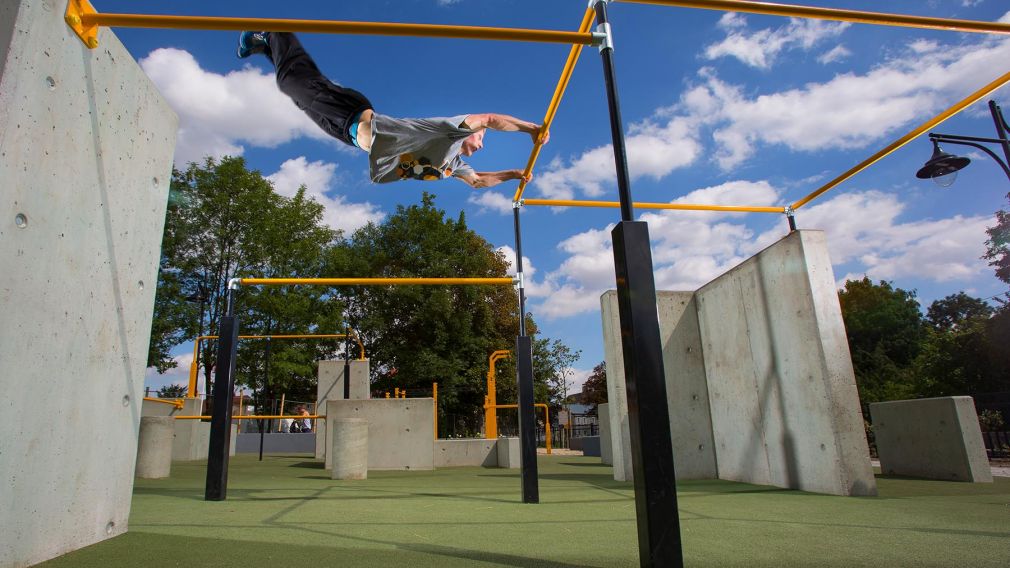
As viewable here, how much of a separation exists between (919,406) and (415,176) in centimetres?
679

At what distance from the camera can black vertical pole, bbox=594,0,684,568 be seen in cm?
175

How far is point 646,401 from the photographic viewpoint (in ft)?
6.03

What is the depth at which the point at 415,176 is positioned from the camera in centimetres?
404

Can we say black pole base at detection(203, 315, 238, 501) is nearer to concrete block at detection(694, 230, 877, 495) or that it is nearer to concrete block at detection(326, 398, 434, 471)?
concrete block at detection(694, 230, 877, 495)

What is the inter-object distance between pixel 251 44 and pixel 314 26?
172cm

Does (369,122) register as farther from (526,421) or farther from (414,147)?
(526,421)

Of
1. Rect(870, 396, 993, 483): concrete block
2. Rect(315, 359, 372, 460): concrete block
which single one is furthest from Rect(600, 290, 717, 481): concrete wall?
Rect(315, 359, 372, 460): concrete block

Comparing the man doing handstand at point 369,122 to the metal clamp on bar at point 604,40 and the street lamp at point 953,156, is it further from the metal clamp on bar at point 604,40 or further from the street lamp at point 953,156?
the street lamp at point 953,156

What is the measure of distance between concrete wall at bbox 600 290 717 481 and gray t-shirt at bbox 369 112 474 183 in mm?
3771

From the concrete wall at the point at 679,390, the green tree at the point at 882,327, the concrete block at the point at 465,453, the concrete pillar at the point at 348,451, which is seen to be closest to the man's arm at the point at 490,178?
the concrete wall at the point at 679,390

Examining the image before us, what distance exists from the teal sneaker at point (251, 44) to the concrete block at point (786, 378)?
15.8ft

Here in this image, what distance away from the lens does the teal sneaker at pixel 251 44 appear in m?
3.61

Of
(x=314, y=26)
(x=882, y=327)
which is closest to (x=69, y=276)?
(x=314, y=26)

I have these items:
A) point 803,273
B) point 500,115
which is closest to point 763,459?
point 803,273
